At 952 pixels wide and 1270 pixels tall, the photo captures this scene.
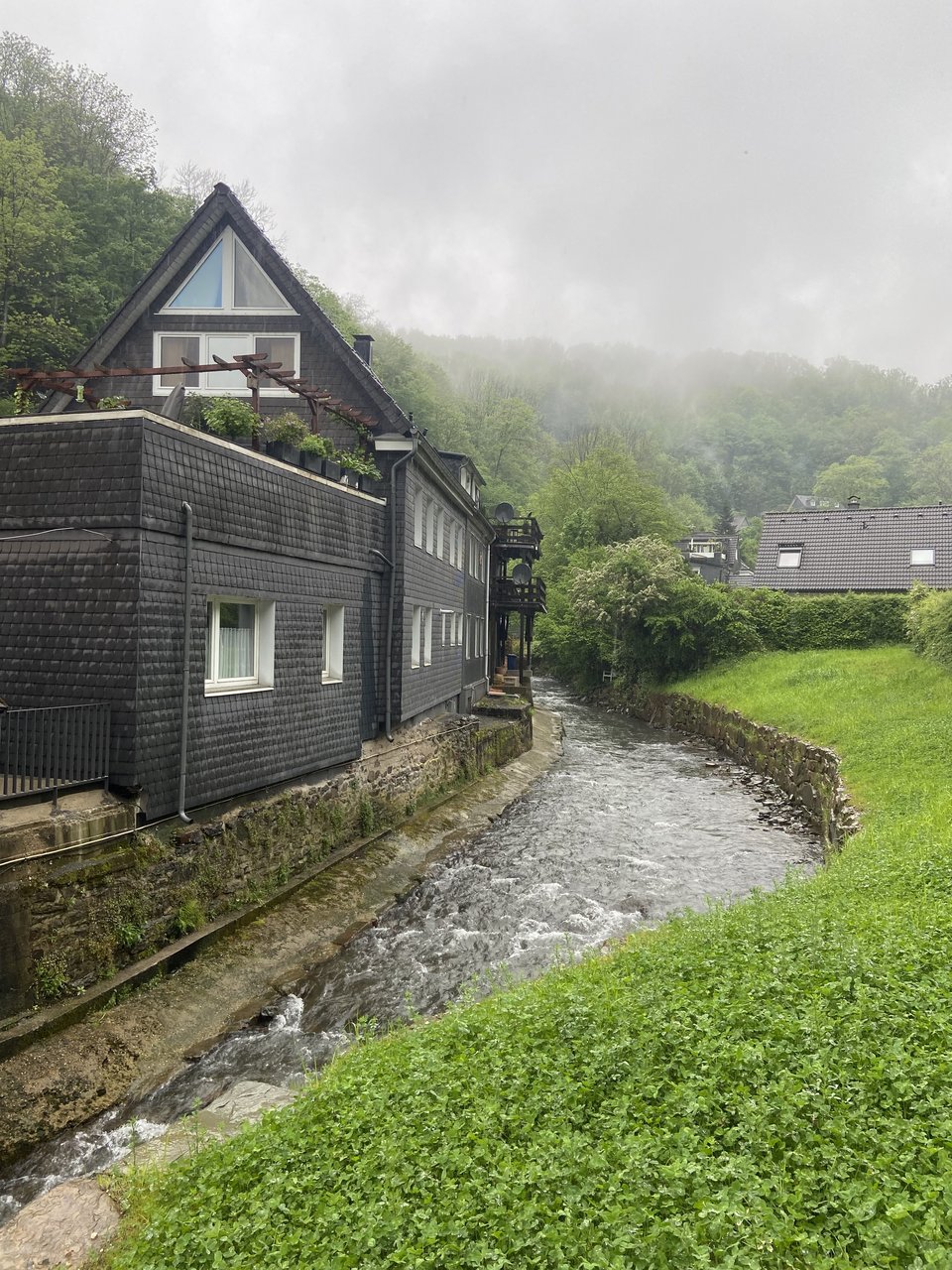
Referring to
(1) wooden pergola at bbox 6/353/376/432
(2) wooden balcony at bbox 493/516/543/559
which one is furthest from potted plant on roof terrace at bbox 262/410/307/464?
(2) wooden balcony at bbox 493/516/543/559

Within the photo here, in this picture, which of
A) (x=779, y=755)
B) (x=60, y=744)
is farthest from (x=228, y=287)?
(x=779, y=755)

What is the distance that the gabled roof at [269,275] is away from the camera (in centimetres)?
1633

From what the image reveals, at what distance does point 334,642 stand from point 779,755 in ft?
49.0

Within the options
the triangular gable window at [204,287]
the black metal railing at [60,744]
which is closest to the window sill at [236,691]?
the black metal railing at [60,744]


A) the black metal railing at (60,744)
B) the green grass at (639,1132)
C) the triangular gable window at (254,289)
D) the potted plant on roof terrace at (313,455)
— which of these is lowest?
the green grass at (639,1132)

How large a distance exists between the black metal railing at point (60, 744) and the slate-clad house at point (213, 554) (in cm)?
19

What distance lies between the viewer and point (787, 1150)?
418 cm

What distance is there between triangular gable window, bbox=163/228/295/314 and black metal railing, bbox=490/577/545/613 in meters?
19.3

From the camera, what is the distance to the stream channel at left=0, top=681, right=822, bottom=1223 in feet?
24.3

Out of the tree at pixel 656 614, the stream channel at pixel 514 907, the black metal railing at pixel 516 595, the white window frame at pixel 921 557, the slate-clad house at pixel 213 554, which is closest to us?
the stream channel at pixel 514 907

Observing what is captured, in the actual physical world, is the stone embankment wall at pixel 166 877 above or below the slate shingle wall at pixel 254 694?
below

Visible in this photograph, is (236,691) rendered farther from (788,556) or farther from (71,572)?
(788,556)

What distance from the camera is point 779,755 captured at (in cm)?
2278

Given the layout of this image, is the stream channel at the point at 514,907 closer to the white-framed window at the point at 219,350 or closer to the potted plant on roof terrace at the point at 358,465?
the potted plant on roof terrace at the point at 358,465
